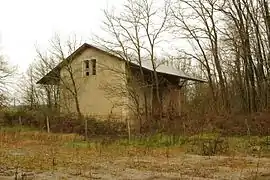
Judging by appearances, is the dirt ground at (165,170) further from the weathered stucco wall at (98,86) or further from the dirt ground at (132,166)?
the weathered stucco wall at (98,86)

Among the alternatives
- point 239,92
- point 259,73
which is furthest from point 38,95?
point 259,73

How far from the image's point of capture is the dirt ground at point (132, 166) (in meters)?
12.1

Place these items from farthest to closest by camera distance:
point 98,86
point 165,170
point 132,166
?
point 98,86 → point 132,166 → point 165,170

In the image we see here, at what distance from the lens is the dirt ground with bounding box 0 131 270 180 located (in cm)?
1209

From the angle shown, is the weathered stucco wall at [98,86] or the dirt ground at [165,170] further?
the weathered stucco wall at [98,86]

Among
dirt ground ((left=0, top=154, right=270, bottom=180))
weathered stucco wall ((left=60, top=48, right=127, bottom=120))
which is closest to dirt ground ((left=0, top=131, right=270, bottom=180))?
dirt ground ((left=0, top=154, right=270, bottom=180))

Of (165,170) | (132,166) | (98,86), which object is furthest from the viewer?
(98,86)

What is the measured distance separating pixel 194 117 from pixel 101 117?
317 inches

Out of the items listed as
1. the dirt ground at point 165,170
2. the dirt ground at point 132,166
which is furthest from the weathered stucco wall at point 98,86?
the dirt ground at point 165,170

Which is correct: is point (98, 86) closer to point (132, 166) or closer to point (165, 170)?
point (132, 166)

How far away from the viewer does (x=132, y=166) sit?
14.2 m

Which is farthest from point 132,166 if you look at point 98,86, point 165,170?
point 98,86

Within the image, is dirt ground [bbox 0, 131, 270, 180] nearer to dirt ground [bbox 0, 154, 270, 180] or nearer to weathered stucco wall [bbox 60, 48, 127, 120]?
dirt ground [bbox 0, 154, 270, 180]

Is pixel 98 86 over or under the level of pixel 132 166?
over
